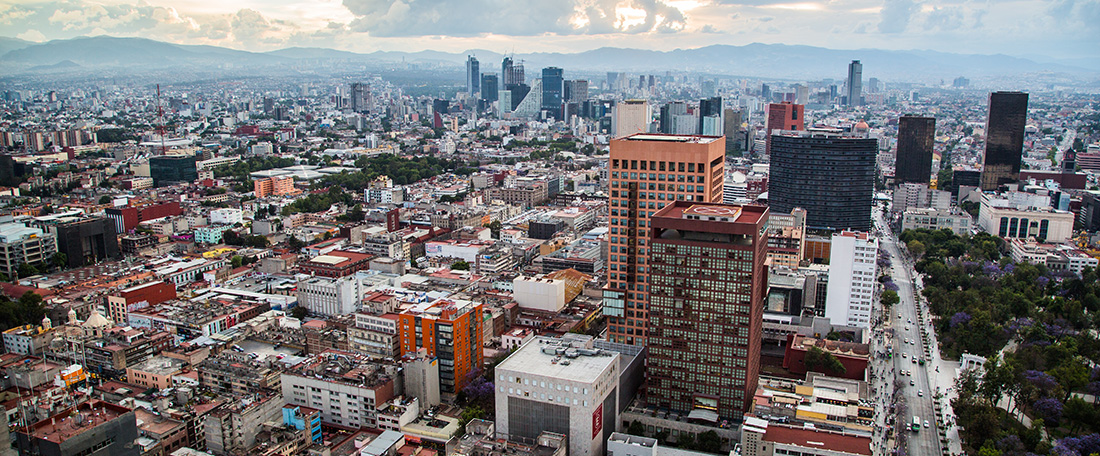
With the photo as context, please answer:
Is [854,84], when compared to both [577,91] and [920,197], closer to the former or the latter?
[577,91]

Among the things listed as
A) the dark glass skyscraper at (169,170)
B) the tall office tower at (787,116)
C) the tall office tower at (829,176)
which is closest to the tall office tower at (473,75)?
the tall office tower at (787,116)

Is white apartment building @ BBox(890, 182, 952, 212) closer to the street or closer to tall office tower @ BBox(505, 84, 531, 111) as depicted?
the street

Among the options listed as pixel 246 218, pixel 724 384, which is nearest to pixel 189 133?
pixel 246 218

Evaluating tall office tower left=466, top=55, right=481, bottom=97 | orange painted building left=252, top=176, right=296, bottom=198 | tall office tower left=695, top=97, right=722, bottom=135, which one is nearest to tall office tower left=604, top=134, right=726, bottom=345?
orange painted building left=252, top=176, right=296, bottom=198

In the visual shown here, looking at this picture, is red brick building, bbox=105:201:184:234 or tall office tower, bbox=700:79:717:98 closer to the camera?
red brick building, bbox=105:201:184:234

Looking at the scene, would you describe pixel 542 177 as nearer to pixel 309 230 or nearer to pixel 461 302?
pixel 309 230

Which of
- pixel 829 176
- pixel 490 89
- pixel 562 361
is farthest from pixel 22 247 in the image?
pixel 490 89
